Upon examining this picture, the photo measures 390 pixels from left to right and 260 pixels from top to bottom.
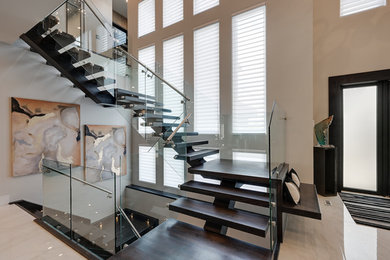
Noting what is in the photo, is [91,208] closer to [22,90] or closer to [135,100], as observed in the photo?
[135,100]

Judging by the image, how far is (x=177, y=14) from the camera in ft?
16.7

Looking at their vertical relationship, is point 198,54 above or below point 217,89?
above

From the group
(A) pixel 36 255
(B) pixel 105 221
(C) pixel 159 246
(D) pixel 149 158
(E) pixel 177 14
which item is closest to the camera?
(C) pixel 159 246

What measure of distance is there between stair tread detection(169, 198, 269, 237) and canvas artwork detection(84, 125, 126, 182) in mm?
3108

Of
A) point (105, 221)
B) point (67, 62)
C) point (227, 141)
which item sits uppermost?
point (67, 62)

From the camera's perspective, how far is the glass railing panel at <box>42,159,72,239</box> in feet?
9.25

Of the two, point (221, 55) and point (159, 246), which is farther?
point (221, 55)

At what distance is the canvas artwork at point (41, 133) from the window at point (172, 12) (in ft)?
11.5

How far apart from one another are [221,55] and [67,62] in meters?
3.41

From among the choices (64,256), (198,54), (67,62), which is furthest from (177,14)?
(64,256)

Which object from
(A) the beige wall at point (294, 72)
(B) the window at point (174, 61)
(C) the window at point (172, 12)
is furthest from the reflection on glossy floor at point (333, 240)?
(C) the window at point (172, 12)

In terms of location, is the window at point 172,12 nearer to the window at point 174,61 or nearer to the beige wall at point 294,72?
the window at point 174,61

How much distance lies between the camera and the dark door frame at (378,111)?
11.8ft

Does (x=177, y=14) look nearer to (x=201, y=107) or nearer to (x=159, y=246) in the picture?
(x=201, y=107)
